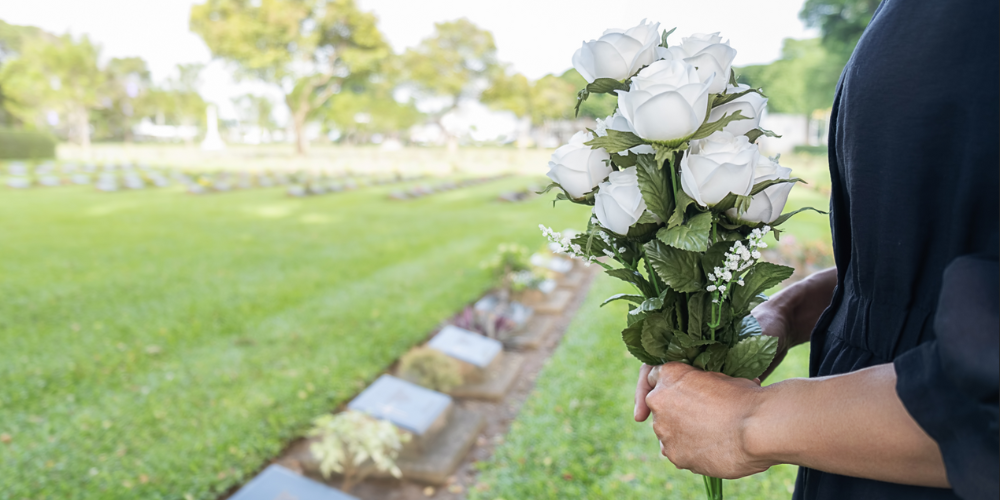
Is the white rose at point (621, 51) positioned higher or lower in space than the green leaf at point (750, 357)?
higher

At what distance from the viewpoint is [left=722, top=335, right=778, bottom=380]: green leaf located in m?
0.99

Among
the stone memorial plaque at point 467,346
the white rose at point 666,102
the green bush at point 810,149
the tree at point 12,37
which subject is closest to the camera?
the white rose at point 666,102

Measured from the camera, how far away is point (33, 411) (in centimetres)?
359

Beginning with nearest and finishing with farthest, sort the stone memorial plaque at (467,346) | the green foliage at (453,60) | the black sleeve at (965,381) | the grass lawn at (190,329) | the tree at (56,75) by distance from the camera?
the black sleeve at (965,381)
the grass lawn at (190,329)
the stone memorial plaque at (467,346)
the tree at (56,75)
the green foliage at (453,60)

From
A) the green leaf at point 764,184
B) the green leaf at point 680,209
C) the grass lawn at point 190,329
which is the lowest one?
the grass lawn at point 190,329

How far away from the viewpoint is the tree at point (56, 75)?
28516 mm

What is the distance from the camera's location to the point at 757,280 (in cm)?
100

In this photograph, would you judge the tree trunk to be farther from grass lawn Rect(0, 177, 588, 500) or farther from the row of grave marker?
the row of grave marker

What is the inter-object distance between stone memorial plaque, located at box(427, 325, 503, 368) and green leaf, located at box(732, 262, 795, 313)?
10.8ft

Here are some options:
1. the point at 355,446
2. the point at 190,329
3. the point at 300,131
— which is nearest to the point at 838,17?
the point at 190,329

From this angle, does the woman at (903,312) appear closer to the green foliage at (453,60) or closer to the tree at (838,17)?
the tree at (838,17)

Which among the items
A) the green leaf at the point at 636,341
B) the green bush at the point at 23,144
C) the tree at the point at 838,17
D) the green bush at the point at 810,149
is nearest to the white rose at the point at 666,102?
the green leaf at the point at 636,341

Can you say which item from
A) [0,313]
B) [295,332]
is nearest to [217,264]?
Result: [0,313]

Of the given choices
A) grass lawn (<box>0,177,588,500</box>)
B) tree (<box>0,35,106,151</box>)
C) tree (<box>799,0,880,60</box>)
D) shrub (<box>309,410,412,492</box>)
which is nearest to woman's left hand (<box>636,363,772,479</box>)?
shrub (<box>309,410,412,492</box>)
